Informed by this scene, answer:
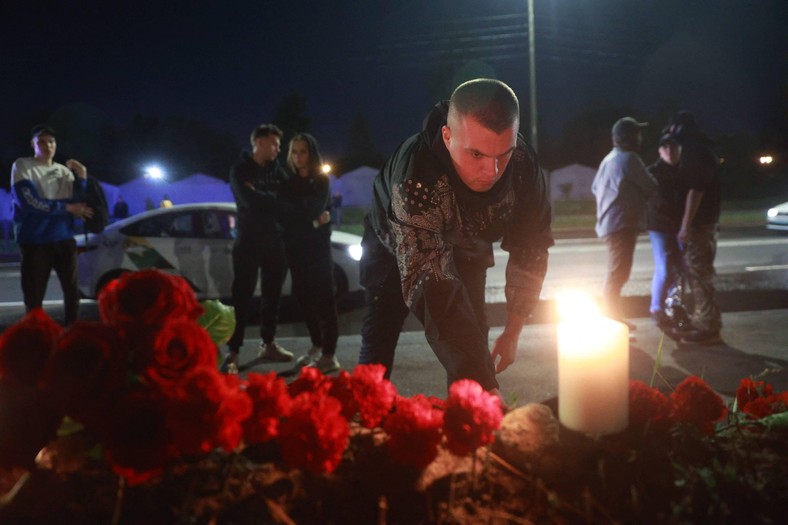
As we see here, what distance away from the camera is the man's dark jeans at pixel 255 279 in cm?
476

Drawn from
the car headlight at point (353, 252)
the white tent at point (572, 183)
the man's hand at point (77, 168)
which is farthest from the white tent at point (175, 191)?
the man's hand at point (77, 168)

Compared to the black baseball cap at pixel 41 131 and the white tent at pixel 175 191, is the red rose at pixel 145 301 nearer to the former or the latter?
the black baseball cap at pixel 41 131

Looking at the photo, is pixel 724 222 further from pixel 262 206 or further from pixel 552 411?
pixel 552 411

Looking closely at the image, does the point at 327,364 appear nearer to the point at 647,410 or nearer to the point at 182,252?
the point at 182,252

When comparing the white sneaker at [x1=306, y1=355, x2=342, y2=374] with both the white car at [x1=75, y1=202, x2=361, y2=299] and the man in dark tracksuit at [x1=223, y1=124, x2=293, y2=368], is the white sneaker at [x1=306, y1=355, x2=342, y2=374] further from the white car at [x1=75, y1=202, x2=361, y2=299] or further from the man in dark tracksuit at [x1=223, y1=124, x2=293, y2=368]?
the white car at [x1=75, y1=202, x2=361, y2=299]

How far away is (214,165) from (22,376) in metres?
53.4

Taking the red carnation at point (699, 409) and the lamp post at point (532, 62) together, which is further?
the lamp post at point (532, 62)

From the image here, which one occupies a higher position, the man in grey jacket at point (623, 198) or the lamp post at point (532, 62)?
the lamp post at point (532, 62)

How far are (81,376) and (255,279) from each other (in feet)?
12.6

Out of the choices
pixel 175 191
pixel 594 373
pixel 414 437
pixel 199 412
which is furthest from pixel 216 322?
pixel 175 191

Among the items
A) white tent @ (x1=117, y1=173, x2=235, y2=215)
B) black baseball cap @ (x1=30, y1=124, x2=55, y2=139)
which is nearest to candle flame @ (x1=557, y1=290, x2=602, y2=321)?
black baseball cap @ (x1=30, y1=124, x2=55, y2=139)

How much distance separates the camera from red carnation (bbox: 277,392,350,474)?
3.70 ft

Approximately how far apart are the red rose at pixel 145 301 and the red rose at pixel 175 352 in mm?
45

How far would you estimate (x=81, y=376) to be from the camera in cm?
103
